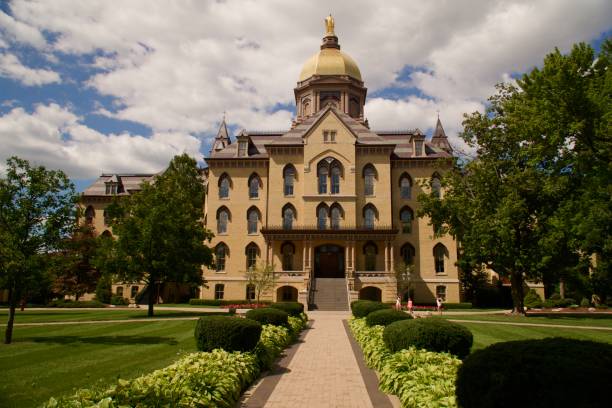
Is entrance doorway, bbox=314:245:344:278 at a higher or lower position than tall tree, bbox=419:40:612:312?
lower

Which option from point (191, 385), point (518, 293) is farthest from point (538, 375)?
point (518, 293)

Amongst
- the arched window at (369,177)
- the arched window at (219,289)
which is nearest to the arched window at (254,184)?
the arched window at (219,289)

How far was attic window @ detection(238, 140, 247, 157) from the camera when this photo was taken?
2088 inches

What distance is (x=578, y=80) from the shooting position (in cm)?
2211

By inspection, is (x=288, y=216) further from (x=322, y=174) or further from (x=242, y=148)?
(x=242, y=148)

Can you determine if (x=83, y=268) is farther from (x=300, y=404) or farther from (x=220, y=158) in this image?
(x=300, y=404)

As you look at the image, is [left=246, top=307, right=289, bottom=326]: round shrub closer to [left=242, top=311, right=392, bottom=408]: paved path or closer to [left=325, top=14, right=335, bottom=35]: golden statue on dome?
[left=242, top=311, right=392, bottom=408]: paved path

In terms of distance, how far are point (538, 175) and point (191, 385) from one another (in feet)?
98.3

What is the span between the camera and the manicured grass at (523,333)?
1991cm

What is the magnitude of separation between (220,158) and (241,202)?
5294 mm

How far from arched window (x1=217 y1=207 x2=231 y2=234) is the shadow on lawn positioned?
31051mm

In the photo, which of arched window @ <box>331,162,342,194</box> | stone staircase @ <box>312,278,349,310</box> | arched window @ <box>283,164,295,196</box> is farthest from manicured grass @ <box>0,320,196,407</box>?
arched window @ <box>331,162,342,194</box>

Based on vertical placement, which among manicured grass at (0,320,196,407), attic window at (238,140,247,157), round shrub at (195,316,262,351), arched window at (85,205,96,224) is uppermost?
attic window at (238,140,247,157)

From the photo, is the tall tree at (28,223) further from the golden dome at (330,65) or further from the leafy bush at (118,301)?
the golden dome at (330,65)
